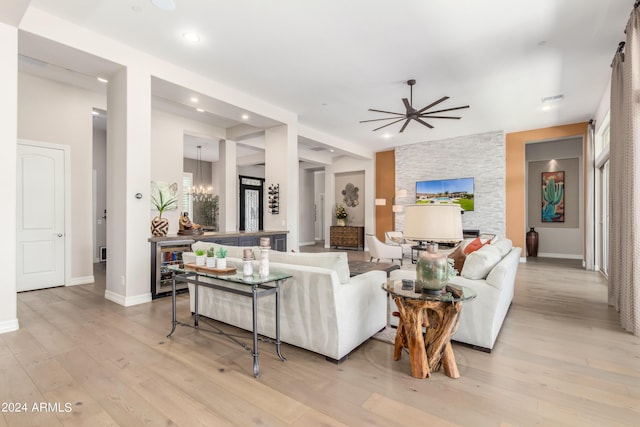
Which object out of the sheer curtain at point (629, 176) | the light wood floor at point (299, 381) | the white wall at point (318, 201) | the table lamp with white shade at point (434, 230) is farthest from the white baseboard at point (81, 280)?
the white wall at point (318, 201)

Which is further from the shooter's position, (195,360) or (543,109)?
(543,109)

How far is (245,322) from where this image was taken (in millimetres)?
3088

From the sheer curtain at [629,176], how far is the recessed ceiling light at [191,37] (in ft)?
15.0

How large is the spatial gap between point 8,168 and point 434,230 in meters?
3.97

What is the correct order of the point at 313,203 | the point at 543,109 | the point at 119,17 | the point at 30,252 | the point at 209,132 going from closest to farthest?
1. the point at 119,17
2. the point at 30,252
3. the point at 543,109
4. the point at 209,132
5. the point at 313,203

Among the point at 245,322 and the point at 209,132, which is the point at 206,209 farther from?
the point at 245,322

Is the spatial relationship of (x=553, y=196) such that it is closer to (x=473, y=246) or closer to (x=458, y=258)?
(x=473, y=246)

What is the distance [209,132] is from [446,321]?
21.8ft

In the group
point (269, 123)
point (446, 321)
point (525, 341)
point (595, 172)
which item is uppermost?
point (269, 123)

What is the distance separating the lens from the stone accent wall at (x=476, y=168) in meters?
7.93

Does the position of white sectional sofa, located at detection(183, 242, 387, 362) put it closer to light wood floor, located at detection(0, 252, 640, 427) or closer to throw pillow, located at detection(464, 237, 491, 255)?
light wood floor, located at detection(0, 252, 640, 427)

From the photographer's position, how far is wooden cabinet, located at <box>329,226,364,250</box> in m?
10.5

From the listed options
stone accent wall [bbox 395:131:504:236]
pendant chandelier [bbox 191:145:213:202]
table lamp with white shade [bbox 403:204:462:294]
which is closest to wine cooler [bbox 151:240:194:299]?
table lamp with white shade [bbox 403:204:462:294]

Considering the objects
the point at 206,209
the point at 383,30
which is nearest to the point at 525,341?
the point at 383,30
